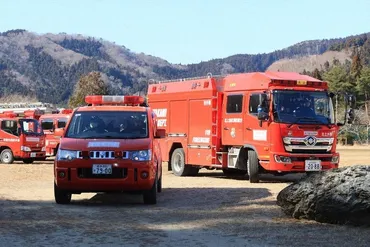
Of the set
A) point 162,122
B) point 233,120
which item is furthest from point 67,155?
point 162,122

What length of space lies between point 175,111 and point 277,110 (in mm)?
5042

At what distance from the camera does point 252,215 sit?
10.9 meters

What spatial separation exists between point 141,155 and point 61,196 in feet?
5.82

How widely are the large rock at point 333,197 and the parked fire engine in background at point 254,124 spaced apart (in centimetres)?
584

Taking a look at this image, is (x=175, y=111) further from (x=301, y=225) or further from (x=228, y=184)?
(x=301, y=225)

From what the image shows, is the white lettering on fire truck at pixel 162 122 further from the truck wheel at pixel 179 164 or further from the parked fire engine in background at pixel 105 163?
the parked fire engine in background at pixel 105 163

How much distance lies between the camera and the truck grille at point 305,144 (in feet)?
53.7

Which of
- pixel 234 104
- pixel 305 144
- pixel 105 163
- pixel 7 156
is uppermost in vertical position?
pixel 234 104

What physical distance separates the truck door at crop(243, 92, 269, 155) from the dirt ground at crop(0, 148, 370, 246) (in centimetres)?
192

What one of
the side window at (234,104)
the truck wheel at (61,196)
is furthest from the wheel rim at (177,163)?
the truck wheel at (61,196)

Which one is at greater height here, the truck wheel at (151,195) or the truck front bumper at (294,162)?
the truck front bumper at (294,162)

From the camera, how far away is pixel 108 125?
1274cm

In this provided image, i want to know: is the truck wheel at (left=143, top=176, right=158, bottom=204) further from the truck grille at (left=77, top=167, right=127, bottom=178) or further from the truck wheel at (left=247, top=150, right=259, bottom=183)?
the truck wheel at (left=247, top=150, right=259, bottom=183)

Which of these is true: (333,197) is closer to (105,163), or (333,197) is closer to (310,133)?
(105,163)
